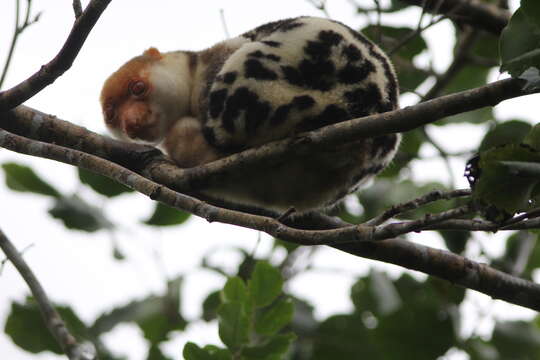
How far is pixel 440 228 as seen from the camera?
2639 millimetres

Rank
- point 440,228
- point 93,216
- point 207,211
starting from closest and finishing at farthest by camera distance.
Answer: point 440,228
point 207,211
point 93,216

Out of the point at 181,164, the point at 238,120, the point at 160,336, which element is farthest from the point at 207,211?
the point at 160,336

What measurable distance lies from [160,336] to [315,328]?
3.45ft

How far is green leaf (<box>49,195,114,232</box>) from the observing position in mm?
4711

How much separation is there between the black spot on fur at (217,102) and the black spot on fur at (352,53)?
61 centimetres

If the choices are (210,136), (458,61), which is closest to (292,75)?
(210,136)

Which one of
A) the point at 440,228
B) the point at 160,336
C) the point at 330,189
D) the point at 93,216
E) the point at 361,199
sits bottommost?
the point at 160,336

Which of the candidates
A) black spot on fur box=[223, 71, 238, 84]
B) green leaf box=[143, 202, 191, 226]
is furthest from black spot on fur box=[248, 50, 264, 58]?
green leaf box=[143, 202, 191, 226]

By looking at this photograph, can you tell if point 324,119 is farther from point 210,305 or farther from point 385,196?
point 210,305

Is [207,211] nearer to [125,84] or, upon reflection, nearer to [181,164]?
[181,164]

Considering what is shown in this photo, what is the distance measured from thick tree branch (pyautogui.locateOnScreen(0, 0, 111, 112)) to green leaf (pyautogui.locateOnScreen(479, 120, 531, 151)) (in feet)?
7.21

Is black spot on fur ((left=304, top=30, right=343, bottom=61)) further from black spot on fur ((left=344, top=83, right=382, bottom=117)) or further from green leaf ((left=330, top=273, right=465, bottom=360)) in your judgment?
green leaf ((left=330, top=273, right=465, bottom=360))

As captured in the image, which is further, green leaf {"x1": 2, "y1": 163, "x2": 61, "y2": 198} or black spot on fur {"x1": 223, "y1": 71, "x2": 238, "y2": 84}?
green leaf {"x1": 2, "y1": 163, "x2": 61, "y2": 198}

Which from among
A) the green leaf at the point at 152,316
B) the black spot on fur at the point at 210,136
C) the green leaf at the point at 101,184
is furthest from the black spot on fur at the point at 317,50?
the green leaf at the point at 152,316
